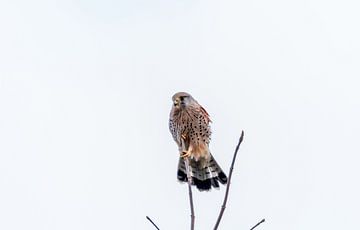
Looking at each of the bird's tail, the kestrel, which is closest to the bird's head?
the kestrel

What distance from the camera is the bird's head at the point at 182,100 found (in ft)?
28.7

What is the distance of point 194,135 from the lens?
8734 millimetres

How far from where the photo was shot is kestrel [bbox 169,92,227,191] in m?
8.58

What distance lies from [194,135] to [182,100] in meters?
0.44

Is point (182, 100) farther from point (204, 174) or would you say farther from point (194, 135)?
point (204, 174)

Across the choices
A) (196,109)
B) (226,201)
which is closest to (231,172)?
(226,201)

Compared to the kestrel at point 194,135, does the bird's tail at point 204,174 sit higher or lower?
lower

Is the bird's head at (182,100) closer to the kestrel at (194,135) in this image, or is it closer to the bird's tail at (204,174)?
the kestrel at (194,135)

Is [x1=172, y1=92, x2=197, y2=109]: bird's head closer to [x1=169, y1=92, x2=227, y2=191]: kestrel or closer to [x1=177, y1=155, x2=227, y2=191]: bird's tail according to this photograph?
[x1=169, y1=92, x2=227, y2=191]: kestrel

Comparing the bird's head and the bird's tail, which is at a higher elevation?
the bird's head

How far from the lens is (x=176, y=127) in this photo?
8.73m

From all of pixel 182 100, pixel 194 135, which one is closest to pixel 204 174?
pixel 194 135

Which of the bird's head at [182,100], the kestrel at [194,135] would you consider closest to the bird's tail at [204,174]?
the kestrel at [194,135]

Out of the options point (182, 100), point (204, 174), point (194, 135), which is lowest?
point (204, 174)
